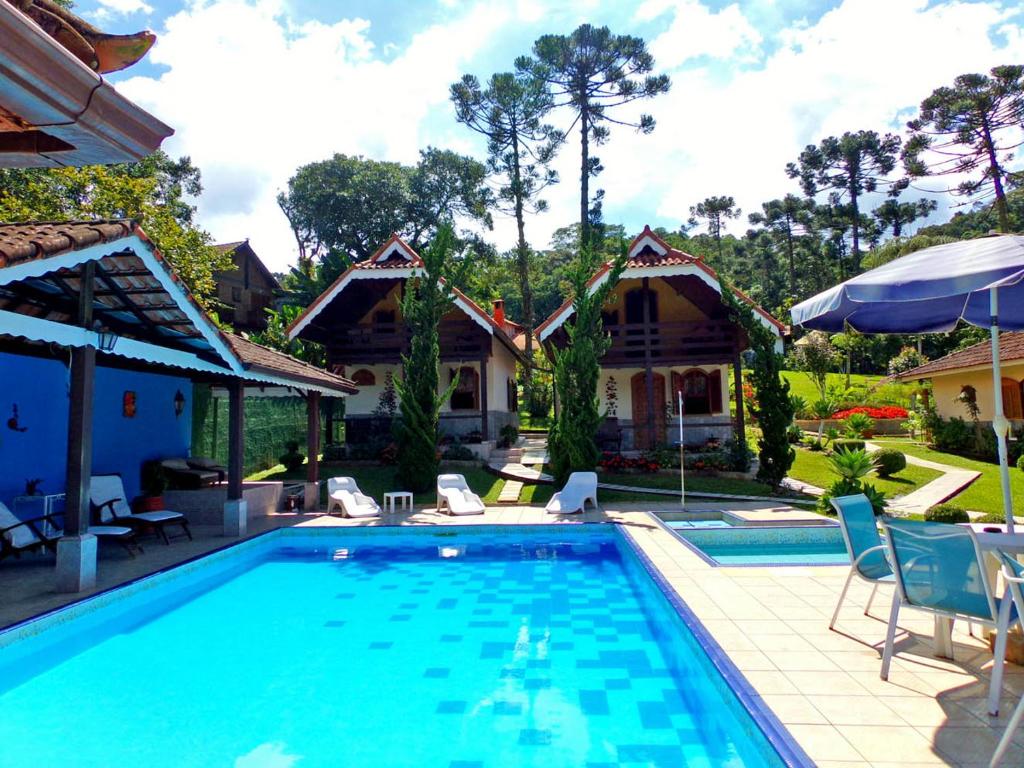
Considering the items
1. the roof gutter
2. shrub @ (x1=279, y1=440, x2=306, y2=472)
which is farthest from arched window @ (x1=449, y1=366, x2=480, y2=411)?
the roof gutter

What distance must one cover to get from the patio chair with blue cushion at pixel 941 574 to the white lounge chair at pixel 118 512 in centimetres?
1034

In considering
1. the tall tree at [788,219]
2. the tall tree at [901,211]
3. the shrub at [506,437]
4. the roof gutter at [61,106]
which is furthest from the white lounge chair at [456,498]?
the tall tree at [788,219]

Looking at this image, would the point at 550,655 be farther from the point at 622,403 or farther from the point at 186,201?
the point at 186,201

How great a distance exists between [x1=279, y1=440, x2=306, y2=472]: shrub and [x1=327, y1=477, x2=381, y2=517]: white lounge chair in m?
5.88

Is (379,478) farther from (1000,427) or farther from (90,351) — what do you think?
(1000,427)

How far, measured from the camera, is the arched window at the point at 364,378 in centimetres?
2203

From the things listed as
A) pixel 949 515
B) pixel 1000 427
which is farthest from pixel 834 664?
pixel 949 515

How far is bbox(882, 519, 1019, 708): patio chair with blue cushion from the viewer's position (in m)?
3.80

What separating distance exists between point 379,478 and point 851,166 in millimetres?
40189

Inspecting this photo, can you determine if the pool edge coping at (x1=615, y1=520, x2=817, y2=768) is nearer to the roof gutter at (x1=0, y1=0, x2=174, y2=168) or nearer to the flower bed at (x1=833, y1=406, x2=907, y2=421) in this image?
the roof gutter at (x1=0, y1=0, x2=174, y2=168)

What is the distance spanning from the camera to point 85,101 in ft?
6.09

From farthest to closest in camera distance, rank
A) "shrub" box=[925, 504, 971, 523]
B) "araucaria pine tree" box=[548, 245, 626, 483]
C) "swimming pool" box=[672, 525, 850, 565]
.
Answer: "araucaria pine tree" box=[548, 245, 626, 483] < "swimming pool" box=[672, 525, 850, 565] < "shrub" box=[925, 504, 971, 523]

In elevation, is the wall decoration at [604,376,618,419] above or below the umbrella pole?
above

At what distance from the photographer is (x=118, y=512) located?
10773mm
